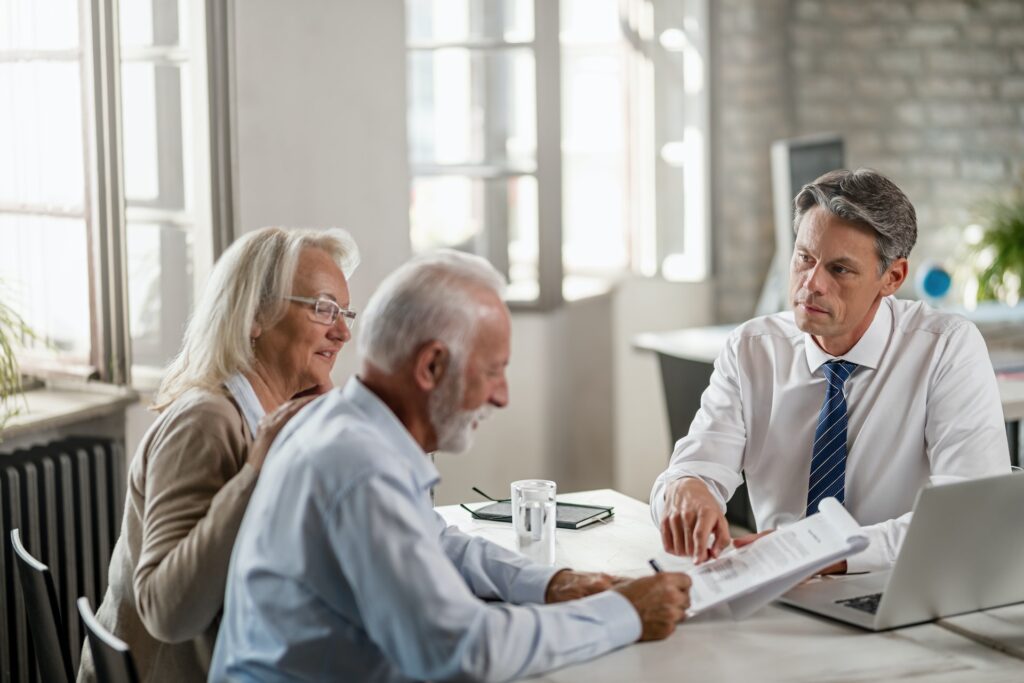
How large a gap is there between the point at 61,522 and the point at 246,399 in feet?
4.89

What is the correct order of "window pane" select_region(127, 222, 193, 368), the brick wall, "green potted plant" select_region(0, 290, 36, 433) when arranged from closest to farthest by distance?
"green potted plant" select_region(0, 290, 36, 433)
"window pane" select_region(127, 222, 193, 368)
the brick wall

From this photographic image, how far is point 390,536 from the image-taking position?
1.51 metres

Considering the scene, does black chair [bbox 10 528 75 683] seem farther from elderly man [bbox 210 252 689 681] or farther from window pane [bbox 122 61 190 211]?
window pane [bbox 122 61 190 211]

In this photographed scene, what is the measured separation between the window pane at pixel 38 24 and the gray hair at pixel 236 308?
5.09ft

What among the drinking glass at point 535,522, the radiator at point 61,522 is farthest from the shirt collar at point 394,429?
the radiator at point 61,522

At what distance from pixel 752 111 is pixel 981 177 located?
43.5 inches

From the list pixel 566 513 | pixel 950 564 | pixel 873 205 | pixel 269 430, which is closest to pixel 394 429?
pixel 269 430

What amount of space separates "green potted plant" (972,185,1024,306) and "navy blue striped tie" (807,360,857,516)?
3.22m

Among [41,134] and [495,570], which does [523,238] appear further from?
[495,570]

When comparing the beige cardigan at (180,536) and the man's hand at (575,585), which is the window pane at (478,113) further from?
the man's hand at (575,585)

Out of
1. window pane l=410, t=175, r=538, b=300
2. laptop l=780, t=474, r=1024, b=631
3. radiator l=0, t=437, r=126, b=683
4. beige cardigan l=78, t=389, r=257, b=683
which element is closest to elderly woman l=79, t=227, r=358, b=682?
beige cardigan l=78, t=389, r=257, b=683

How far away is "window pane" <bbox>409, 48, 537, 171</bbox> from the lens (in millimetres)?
5000

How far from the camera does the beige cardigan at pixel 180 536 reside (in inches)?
73.3

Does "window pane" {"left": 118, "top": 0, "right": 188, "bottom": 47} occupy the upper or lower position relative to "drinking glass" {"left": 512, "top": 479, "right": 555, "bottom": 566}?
upper
